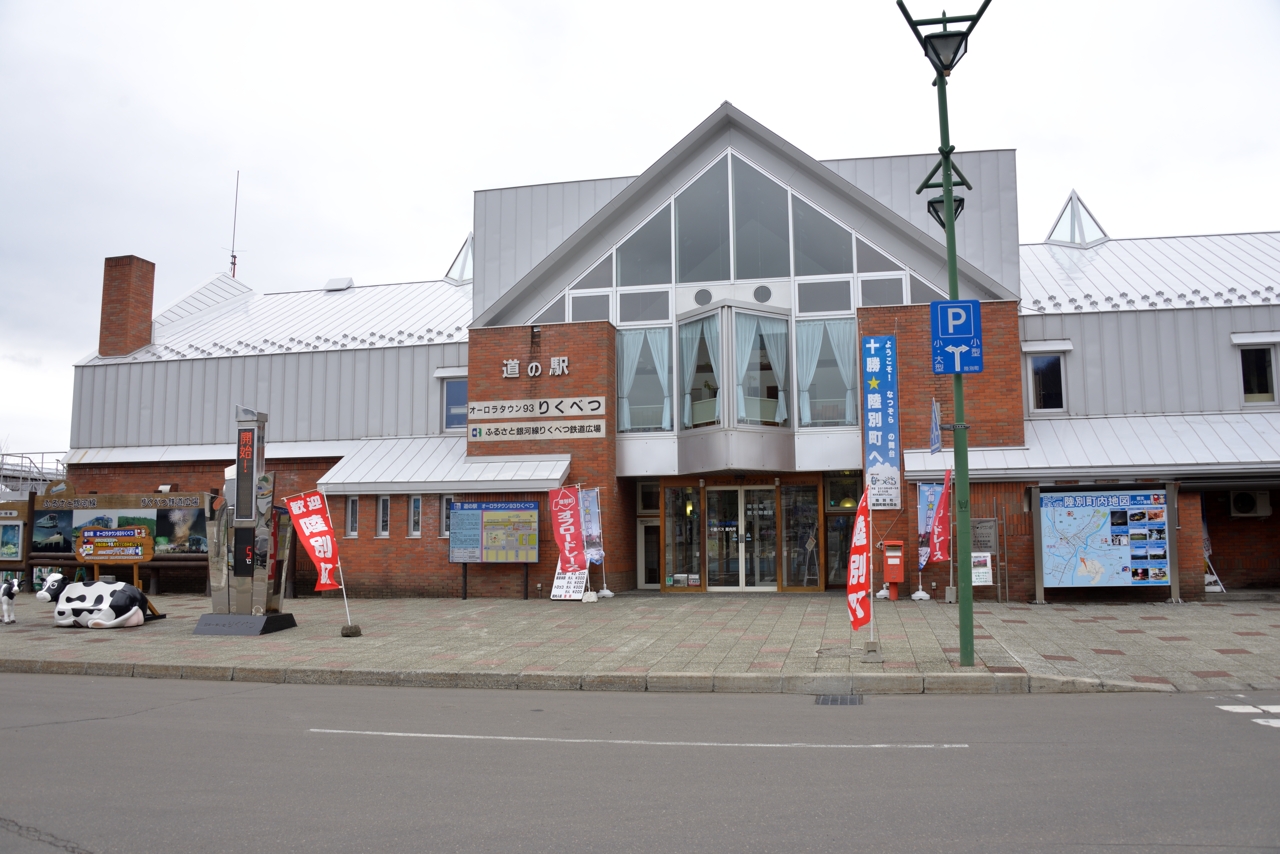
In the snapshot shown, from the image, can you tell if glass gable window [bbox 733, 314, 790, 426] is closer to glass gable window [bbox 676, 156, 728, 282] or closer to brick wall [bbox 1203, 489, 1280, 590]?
glass gable window [bbox 676, 156, 728, 282]

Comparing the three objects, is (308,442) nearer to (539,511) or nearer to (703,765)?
(539,511)

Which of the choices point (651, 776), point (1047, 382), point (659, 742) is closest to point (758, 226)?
point (1047, 382)

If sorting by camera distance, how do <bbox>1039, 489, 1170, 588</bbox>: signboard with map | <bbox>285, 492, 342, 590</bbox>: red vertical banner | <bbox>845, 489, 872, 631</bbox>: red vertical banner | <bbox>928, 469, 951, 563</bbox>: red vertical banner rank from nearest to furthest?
Result: <bbox>845, 489, 872, 631</bbox>: red vertical banner < <bbox>285, 492, 342, 590</bbox>: red vertical banner < <bbox>1039, 489, 1170, 588</bbox>: signboard with map < <bbox>928, 469, 951, 563</bbox>: red vertical banner

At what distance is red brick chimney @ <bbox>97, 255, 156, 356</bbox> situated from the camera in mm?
27594

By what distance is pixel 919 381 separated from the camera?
20625mm

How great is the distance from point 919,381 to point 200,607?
1638 cm

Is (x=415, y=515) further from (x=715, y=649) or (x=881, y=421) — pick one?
(x=715, y=649)

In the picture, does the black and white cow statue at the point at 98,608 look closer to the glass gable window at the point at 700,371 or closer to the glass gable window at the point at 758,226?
the glass gable window at the point at 700,371

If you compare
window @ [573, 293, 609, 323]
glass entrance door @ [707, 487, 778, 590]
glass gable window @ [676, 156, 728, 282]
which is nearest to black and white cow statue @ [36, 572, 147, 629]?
→ window @ [573, 293, 609, 323]

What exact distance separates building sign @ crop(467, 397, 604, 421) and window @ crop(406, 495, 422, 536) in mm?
2345

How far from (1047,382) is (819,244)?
6.07 m

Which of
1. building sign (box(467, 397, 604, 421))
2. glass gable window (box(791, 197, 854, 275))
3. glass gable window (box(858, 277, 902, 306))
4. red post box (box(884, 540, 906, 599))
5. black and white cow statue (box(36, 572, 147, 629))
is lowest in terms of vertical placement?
black and white cow statue (box(36, 572, 147, 629))

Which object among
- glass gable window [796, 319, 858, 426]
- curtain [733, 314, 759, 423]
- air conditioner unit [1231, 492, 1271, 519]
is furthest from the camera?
glass gable window [796, 319, 858, 426]

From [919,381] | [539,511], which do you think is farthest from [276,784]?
[919,381]
